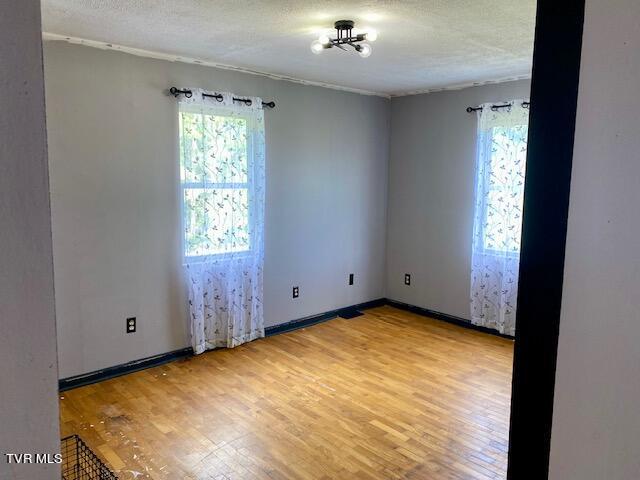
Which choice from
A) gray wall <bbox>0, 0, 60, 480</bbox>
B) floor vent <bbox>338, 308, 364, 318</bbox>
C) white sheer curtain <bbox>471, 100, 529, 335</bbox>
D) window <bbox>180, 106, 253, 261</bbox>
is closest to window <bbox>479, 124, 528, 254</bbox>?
white sheer curtain <bbox>471, 100, 529, 335</bbox>

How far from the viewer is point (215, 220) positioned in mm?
3928

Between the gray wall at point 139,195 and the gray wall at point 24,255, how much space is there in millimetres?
3014

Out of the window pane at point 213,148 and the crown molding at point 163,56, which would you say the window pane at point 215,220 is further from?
the crown molding at point 163,56

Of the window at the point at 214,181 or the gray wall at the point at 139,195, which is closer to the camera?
the gray wall at the point at 139,195

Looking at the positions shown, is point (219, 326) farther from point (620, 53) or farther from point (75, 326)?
point (620, 53)

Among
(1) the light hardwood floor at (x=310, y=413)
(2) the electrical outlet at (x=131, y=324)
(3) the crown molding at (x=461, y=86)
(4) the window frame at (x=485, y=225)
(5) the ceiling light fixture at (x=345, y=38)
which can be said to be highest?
(3) the crown molding at (x=461, y=86)

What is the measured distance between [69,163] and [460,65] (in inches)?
119

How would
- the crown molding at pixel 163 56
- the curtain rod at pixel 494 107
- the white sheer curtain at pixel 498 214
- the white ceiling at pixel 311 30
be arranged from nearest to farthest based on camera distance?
1. the white ceiling at pixel 311 30
2. the crown molding at pixel 163 56
3. the curtain rod at pixel 494 107
4. the white sheer curtain at pixel 498 214

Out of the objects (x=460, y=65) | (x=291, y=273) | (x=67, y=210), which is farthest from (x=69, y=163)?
(x=460, y=65)

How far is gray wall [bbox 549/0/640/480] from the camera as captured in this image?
0.76 m

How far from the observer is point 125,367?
3598mm

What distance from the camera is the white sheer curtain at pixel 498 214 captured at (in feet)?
14.0

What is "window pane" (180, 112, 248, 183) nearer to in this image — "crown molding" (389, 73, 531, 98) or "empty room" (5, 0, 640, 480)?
"empty room" (5, 0, 640, 480)

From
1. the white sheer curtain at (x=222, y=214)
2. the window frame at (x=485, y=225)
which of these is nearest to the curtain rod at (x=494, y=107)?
the window frame at (x=485, y=225)
